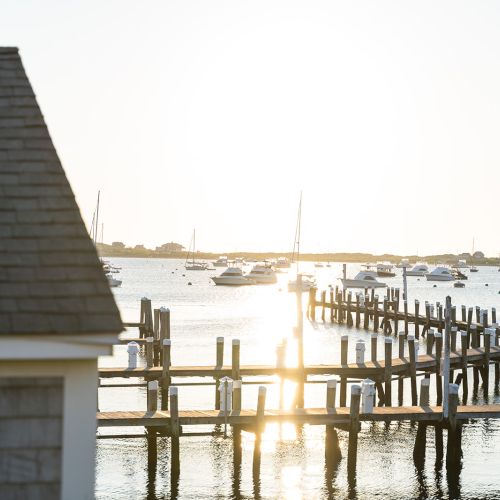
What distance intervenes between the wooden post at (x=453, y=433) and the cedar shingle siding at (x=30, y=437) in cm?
1486

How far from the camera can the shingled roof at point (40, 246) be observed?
723 centimetres

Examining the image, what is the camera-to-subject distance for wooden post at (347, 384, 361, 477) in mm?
20375

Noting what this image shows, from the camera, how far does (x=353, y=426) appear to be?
820 inches

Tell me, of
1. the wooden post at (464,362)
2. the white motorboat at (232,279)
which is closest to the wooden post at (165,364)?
the wooden post at (464,362)

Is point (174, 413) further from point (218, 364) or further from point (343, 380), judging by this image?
point (343, 380)

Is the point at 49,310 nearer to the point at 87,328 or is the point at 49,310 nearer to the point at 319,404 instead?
the point at 87,328

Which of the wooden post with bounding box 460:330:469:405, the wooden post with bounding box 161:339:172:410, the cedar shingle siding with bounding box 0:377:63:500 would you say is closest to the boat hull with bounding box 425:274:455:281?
the wooden post with bounding box 460:330:469:405

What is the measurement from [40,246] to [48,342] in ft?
2.79

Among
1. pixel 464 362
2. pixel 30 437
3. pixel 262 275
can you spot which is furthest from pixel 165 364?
pixel 262 275

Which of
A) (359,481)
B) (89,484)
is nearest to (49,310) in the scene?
(89,484)

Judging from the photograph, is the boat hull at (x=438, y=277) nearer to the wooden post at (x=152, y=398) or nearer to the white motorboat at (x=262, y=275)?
the white motorboat at (x=262, y=275)

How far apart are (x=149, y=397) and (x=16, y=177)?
45.1ft

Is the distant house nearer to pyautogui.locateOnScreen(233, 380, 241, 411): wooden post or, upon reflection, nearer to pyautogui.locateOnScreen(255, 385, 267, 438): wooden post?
pyautogui.locateOnScreen(255, 385, 267, 438): wooden post

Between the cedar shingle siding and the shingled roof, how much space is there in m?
0.63
